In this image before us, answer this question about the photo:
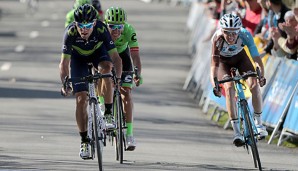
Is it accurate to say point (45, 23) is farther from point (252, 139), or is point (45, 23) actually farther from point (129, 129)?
point (252, 139)

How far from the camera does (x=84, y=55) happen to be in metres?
13.3

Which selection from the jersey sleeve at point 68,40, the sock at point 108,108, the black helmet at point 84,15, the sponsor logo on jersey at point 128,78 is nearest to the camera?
the black helmet at point 84,15

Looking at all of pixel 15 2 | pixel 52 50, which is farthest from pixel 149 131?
pixel 15 2

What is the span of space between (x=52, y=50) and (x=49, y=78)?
7.62 meters

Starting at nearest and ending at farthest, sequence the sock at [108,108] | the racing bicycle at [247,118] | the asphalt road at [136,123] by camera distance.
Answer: the racing bicycle at [247,118]
the sock at [108,108]
the asphalt road at [136,123]

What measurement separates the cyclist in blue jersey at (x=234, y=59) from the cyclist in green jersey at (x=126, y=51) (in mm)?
1005

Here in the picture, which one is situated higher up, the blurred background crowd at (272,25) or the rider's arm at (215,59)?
the rider's arm at (215,59)

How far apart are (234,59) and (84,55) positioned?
78.3 inches

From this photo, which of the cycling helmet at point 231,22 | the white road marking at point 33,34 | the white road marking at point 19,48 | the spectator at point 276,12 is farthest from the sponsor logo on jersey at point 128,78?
the white road marking at point 33,34

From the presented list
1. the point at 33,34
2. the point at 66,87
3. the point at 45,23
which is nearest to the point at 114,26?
the point at 66,87

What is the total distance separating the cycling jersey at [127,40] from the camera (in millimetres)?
14406

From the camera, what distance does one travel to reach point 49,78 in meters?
25.0

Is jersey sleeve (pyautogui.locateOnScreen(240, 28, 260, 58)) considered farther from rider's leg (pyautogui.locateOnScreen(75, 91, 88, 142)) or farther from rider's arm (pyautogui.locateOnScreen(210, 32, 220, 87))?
rider's leg (pyautogui.locateOnScreen(75, 91, 88, 142))

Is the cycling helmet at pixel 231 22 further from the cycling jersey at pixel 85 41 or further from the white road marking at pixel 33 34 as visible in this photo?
the white road marking at pixel 33 34
